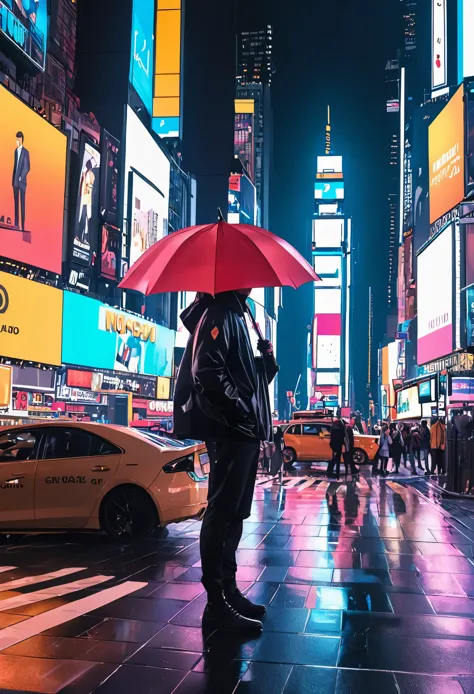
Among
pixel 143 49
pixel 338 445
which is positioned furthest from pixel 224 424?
pixel 143 49

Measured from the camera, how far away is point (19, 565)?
23.4 feet

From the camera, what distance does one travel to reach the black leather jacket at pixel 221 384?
441 centimetres

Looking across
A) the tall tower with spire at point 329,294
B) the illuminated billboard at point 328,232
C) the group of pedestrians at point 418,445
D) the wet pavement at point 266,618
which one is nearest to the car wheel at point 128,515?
the wet pavement at point 266,618

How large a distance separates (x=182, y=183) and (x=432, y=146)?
28.0m

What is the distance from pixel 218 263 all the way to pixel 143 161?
4983cm

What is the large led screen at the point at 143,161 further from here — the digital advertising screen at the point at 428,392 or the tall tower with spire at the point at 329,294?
the tall tower with spire at the point at 329,294

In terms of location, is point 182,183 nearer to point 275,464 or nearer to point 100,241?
point 100,241

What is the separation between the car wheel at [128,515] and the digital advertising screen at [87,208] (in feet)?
115

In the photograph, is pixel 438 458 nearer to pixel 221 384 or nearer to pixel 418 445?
pixel 418 445

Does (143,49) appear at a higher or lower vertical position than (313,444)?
higher

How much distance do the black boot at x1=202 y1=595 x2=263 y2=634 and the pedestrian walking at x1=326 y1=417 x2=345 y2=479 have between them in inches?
709

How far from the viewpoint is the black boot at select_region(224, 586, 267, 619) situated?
4.76 metres

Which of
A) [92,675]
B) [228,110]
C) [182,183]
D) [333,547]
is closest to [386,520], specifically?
[333,547]

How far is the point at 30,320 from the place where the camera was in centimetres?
3569
